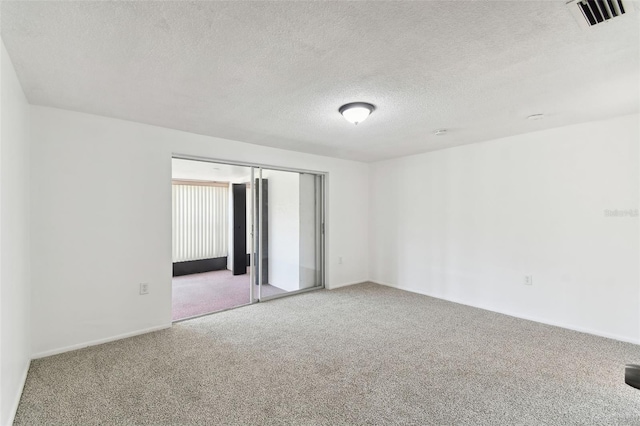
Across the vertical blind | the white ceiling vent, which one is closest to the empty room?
the white ceiling vent

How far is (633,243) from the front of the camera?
3078mm

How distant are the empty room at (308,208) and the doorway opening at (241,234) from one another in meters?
0.06

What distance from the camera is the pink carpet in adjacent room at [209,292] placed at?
419 centimetres

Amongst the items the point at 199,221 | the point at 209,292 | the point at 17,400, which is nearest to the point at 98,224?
the point at 17,400

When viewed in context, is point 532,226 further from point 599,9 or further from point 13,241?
point 13,241

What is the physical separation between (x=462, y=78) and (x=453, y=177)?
8.34 ft

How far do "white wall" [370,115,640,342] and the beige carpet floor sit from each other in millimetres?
444

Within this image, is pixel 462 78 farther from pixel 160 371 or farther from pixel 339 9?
pixel 160 371

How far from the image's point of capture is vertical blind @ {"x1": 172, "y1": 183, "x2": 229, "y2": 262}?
6.57 meters

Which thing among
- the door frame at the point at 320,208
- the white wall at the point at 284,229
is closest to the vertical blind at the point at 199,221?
the white wall at the point at 284,229

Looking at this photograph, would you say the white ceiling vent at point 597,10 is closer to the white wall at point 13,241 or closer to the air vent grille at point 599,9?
the air vent grille at point 599,9

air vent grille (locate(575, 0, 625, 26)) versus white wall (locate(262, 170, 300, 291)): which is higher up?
air vent grille (locate(575, 0, 625, 26))

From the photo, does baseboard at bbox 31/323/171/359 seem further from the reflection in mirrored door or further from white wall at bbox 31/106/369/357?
the reflection in mirrored door

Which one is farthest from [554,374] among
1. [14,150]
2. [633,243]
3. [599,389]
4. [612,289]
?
[14,150]
